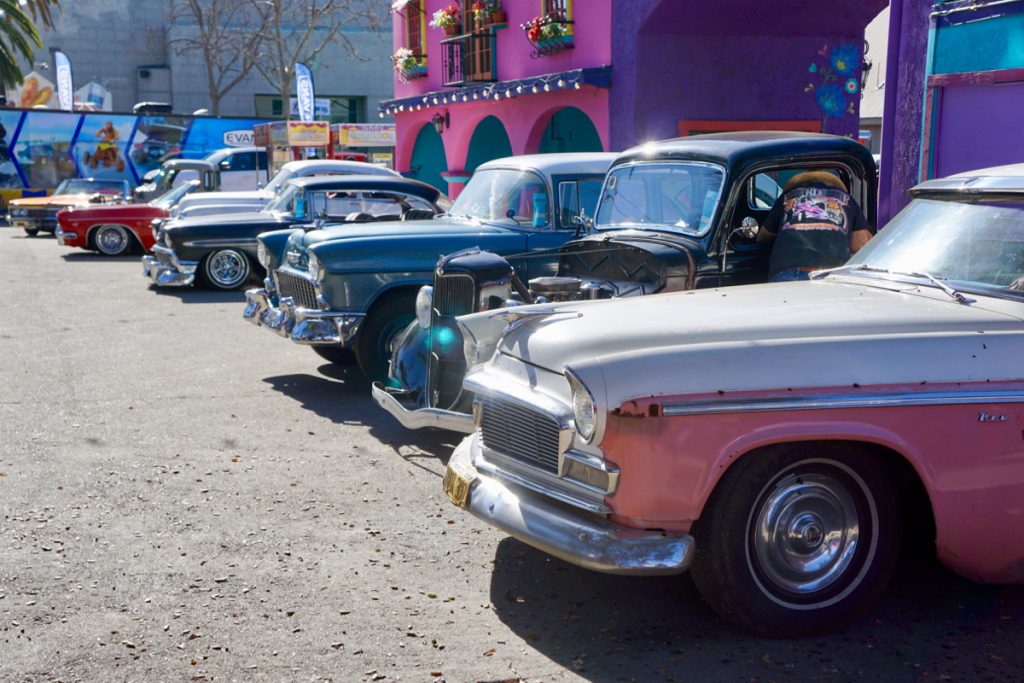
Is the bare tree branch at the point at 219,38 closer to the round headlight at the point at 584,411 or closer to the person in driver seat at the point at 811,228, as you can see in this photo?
the person in driver seat at the point at 811,228

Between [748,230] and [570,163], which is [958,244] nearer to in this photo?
[748,230]

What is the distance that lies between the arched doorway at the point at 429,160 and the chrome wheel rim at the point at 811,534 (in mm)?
20364

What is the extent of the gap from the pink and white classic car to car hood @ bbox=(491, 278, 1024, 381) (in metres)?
0.01

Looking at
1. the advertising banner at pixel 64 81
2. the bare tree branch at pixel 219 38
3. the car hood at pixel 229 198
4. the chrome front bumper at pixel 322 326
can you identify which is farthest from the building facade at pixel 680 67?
the bare tree branch at pixel 219 38

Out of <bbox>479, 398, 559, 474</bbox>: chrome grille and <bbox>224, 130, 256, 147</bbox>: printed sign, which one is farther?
<bbox>224, 130, 256, 147</bbox>: printed sign

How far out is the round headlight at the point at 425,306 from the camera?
6.96 m

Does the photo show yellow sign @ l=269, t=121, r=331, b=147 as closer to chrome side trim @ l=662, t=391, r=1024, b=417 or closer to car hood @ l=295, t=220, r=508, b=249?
car hood @ l=295, t=220, r=508, b=249

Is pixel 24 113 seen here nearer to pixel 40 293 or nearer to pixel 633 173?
pixel 40 293

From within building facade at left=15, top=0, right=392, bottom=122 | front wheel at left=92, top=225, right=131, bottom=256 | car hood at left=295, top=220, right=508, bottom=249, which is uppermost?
building facade at left=15, top=0, right=392, bottom=122

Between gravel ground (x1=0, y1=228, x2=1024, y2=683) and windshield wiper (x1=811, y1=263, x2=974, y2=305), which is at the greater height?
windshield wiper (x1=811, y1=263, x2=974, y2=305)

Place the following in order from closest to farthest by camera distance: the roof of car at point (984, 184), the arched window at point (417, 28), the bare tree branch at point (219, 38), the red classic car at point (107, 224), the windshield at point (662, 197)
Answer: the roof of car at point (984, 184)
the windshield at point (662, 197)
the red classic car at point (107, 224)
the arched window at point (417, 28)
the bare tree branch at point (219, 38)

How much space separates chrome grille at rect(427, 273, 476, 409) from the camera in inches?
261

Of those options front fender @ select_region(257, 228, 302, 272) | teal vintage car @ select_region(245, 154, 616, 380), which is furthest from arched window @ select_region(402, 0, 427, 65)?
teal vintage car @ select_region(245, 154, 616, 380)

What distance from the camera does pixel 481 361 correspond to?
5391 millimetres
